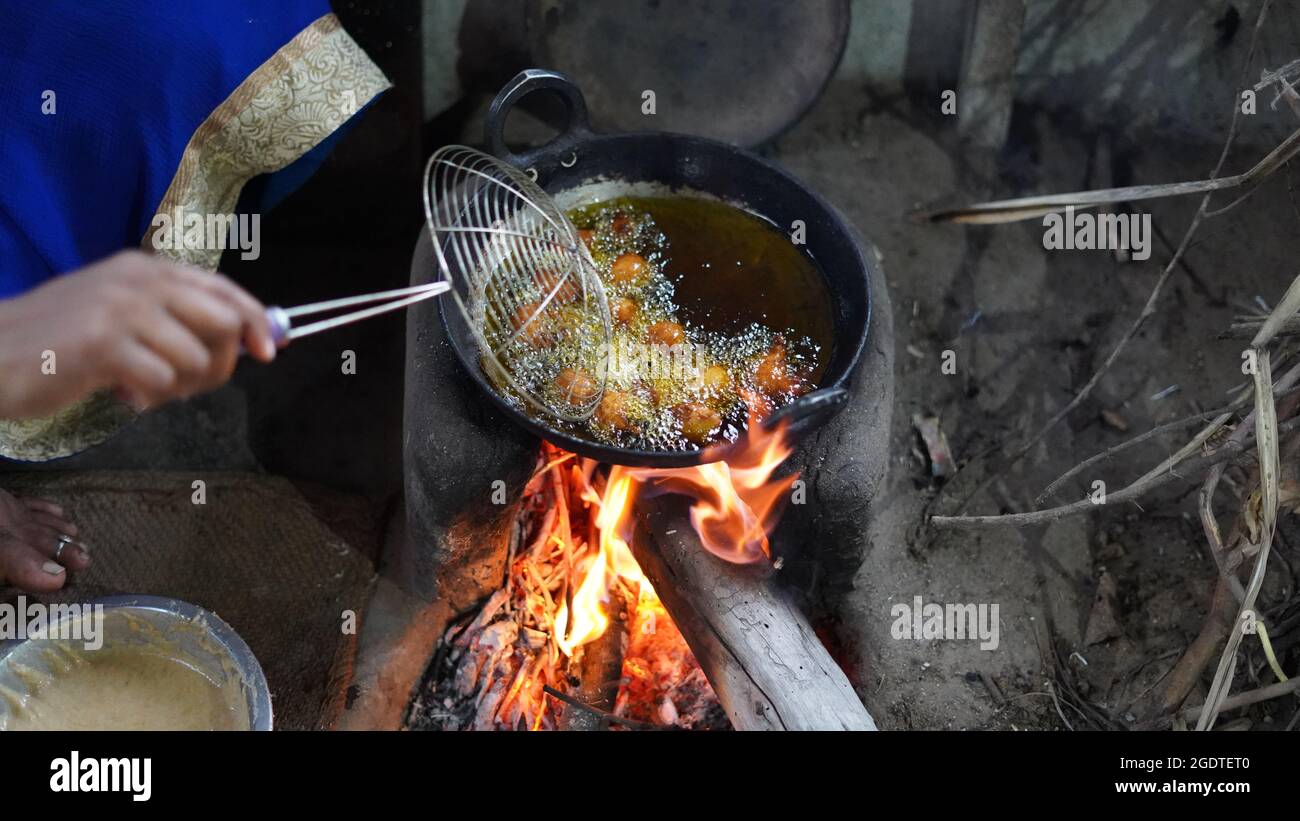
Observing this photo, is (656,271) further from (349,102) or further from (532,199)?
(349,102)

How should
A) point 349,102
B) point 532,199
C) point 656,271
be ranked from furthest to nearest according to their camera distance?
point 349,102
point 656,271
point 532,199

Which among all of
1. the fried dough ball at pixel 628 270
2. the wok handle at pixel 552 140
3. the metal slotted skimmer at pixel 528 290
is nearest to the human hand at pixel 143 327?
the metal slotted skimmer at pixel 528 290

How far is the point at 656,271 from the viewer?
2865 mm

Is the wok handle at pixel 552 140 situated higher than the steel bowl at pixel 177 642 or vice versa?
the wok handle at pixel 552 140

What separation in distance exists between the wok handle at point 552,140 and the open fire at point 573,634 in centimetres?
86

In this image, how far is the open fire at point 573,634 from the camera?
2977mm

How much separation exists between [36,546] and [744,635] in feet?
7.41

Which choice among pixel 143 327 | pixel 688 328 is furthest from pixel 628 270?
pixel 143 327

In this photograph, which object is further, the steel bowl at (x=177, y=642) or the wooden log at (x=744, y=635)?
the steel bowl at (x=177, y=642)

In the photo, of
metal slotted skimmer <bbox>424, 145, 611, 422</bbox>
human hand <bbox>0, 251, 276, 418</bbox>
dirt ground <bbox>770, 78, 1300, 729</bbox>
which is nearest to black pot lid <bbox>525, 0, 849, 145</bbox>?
dirt ground <bbox>770, 78, 1300, 729</bbox>

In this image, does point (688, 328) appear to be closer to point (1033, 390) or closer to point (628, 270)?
point (628, 270)

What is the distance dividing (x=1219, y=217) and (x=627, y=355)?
263 cm

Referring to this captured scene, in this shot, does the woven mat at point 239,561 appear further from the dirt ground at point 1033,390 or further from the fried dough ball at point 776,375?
the dirt ground at point 1033,390
